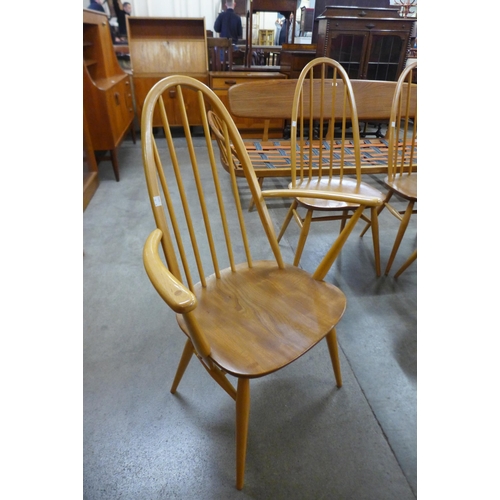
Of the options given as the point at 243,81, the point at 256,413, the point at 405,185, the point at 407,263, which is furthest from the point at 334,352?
the point at 243,81

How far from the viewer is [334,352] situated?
106cm

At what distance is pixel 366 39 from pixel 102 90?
2.56m

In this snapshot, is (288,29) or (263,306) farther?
(288,29)

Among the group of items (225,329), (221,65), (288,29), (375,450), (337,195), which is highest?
(288,29)

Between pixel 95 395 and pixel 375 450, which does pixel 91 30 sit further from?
pixel 375 450

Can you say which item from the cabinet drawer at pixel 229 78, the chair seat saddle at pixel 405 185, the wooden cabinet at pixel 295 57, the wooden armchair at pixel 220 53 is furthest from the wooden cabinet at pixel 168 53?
the chair seat saddle at pixel 405 185

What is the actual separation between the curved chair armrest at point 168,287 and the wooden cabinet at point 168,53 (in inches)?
132

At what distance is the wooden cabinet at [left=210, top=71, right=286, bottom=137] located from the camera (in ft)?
11.4

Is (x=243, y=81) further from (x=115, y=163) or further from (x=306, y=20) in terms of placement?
A: (x=306, y=20)

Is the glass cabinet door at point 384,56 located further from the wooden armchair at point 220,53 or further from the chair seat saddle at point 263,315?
the chair seat saddle at point 263,315

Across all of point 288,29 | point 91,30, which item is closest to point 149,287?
point 91,30
